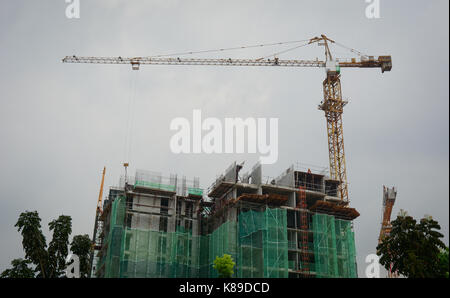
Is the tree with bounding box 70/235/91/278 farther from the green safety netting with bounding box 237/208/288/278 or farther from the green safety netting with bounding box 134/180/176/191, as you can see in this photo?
the green safety netting with bounding box 237/208/288/278

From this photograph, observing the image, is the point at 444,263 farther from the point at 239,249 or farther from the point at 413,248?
the point at 239,249

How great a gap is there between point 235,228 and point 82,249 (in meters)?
24.2

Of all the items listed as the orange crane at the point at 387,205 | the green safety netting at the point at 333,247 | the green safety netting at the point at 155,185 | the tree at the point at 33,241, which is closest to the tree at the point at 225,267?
the green safety netting at the point at 333,247

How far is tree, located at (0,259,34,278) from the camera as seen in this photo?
61469 mm

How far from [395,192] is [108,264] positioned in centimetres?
6471

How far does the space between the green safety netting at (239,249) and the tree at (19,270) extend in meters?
9.62

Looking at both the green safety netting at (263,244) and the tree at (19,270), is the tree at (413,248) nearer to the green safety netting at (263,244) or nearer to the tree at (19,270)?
the green safety netting at (263,244)

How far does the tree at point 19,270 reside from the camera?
6147 cm

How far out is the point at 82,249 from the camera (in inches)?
2837

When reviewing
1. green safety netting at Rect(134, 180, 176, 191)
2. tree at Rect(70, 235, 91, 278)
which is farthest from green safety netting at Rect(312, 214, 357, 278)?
tree at Rect(70, 235, 91, 278)

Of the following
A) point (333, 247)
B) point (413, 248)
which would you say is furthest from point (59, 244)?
point (413, 248)

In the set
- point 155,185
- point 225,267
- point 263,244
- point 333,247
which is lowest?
point 225,267

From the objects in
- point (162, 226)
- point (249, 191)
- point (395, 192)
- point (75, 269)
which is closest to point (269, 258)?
point (249, 191)
